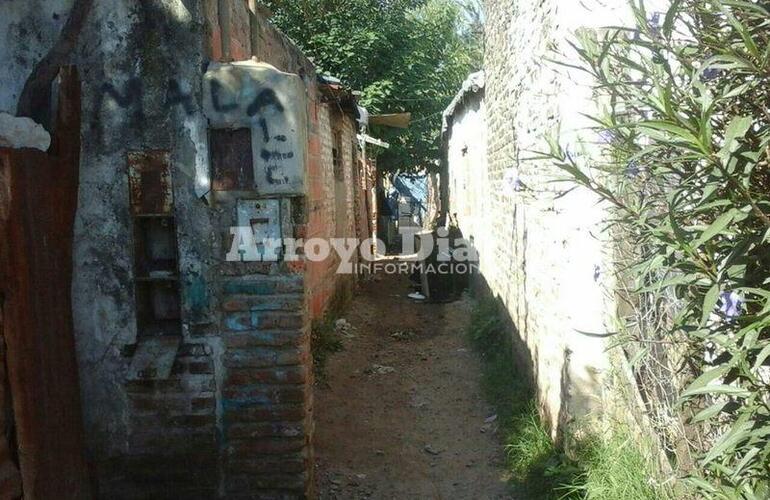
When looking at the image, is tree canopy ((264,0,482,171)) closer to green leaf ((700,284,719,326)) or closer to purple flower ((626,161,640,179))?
purple flower ((626,161,640,179))

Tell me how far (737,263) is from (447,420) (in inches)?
162

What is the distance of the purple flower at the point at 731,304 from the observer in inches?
58.0

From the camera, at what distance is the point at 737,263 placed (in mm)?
1434

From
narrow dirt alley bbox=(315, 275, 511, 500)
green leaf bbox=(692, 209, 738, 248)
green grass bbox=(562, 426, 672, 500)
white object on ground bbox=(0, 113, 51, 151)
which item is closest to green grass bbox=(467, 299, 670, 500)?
green grass bbox=(562, 426, 672, 500)

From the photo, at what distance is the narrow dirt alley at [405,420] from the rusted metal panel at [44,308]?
1.60 m

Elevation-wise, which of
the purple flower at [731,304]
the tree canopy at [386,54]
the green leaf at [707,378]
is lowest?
the green leaf at [707,378]

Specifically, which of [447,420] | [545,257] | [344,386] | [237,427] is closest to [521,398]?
[447,420]

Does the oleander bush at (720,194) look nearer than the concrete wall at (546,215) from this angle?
Yes

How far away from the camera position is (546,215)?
432cm

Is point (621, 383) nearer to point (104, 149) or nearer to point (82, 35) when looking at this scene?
point (104, 149)

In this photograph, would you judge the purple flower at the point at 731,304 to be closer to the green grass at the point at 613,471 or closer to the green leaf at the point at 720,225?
the green leaf at the point at 720,225

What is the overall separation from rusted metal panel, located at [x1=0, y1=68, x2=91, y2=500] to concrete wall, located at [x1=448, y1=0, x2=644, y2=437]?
2142 mm

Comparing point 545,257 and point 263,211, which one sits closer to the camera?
point 263,211

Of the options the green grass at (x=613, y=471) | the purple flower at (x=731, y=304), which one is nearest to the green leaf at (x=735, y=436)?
the purple flower at (x=731, y=304)
